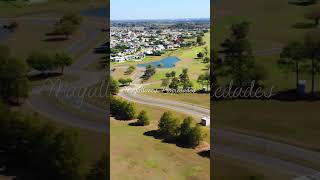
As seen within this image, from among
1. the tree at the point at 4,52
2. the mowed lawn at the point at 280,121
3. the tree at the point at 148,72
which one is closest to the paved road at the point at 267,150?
the mowed lawn at the point at 280,121

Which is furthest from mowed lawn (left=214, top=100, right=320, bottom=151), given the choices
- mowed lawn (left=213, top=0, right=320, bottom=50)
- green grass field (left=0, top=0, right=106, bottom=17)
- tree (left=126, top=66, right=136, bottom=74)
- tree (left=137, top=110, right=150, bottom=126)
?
tree (left=126, top=66, right=136, bottom=74)

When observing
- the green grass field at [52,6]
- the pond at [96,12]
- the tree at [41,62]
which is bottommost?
the tree at [41,62]

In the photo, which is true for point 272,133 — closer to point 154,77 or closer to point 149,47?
point 154,77

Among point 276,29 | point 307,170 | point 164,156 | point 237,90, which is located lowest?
point 164,156

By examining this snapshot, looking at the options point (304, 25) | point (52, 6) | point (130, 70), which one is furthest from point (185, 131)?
point (130, 70)

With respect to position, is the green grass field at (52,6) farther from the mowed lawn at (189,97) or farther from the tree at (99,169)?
the mowed lawn at (189,97)

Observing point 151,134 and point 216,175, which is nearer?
point 216,175

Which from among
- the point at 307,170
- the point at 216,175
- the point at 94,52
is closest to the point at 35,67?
the point at 94,52

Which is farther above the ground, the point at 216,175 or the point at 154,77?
the point at 154,77
